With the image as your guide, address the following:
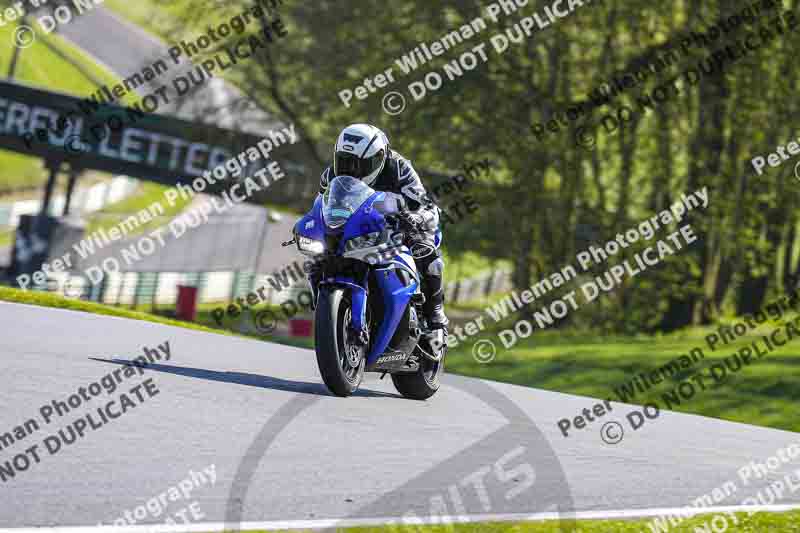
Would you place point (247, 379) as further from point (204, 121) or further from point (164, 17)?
point (164, 17)

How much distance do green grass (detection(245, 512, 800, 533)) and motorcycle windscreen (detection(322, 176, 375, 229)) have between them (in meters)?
3.31

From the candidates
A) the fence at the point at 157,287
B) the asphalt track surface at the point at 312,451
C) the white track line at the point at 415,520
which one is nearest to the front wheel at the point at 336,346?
the asphalt track surface at the point at 312,451

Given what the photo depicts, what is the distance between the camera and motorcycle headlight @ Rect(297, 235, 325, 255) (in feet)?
27.8

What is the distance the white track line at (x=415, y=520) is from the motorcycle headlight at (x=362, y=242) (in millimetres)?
3005

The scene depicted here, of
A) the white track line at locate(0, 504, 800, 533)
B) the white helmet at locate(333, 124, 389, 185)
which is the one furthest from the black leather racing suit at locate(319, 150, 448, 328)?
the white track line at locate(0, 504, 800, 533)

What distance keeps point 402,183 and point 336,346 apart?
5.08 ft

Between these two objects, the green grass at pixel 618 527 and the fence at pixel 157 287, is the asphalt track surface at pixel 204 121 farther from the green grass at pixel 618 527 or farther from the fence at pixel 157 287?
the green grass at pixel 618 527

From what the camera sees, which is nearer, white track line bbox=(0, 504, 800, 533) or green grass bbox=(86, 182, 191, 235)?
white track line bbox=(0, 504, 800, 533)

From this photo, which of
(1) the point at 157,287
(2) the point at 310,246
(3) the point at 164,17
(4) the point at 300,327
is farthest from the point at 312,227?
(1) the point at 157,287

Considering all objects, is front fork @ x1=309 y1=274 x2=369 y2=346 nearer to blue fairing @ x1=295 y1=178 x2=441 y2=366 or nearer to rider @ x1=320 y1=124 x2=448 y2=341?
blue fairing @ x1=295 y1=178 x2=441 y2=366

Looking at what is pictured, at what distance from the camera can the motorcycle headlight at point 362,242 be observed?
8531 mm

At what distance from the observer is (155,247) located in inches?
1596

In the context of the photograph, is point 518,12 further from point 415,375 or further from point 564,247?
point 415,375

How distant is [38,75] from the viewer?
57906 millimetres
